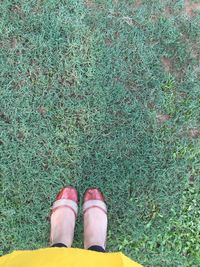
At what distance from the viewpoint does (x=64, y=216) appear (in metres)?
3.05

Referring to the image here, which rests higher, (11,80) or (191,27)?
(191,27)

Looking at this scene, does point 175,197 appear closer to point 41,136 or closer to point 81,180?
point 81,180

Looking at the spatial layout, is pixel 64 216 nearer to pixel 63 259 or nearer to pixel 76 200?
pixel 76 200

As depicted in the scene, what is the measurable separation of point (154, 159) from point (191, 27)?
947 mm

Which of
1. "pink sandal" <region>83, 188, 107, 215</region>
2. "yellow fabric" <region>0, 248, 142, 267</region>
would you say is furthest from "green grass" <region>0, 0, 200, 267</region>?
"yellow fabric" <region>0, 248, 142, 267</region>

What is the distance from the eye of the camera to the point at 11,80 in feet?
10.3

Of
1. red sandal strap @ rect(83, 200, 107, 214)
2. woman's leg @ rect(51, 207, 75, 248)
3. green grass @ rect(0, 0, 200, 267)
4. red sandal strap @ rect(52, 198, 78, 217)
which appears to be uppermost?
green grass @ rect(0, 0, 200, 267)

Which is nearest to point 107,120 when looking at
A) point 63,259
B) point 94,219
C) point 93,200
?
point 93,200

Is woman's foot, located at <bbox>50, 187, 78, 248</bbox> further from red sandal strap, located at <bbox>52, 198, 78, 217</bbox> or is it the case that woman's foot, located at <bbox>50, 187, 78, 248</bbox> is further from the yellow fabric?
the yellow fabric

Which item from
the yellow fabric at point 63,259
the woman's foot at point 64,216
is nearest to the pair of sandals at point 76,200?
the woman's foot at point 64,216

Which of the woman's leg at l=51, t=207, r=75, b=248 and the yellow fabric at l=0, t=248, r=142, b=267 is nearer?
the yellow fabric at l=0, t=248, r=142, b=267

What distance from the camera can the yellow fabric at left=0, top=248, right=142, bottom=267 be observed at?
2287 mm

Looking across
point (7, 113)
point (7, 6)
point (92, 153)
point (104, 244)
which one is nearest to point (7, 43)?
point (7, 6)

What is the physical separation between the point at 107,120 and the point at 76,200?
22.7 inches
